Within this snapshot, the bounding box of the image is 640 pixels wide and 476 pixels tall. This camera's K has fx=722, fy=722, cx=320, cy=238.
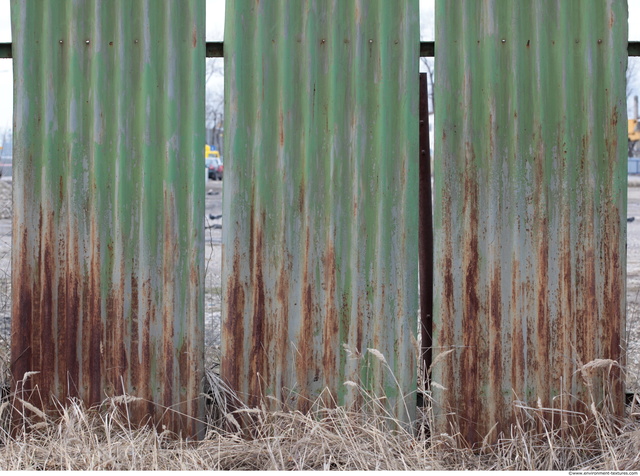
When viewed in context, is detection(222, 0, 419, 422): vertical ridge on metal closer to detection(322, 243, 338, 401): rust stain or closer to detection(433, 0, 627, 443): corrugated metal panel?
detection(322, 243, 338, 401): rust stain

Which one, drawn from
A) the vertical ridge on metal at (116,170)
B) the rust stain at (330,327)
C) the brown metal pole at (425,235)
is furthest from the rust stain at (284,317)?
the brown metal pole at (425,235)

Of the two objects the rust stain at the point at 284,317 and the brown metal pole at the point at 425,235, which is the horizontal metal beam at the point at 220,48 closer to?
the brown metal pole at the point at 425,235

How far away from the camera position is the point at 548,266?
3049 millimetres

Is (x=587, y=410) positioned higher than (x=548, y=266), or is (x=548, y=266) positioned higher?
(x=548, y=266)

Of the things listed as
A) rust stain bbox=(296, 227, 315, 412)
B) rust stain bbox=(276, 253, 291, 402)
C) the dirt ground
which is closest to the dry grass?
rust stain bbox=(296, 227, 315, 412)

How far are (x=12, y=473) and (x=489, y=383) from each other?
1.90 m

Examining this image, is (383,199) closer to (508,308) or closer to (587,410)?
(508,308)

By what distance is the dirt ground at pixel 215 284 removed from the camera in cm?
428

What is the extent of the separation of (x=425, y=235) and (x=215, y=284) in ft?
18.4

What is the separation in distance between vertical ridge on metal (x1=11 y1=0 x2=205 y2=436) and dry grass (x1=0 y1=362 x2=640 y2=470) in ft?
0.72

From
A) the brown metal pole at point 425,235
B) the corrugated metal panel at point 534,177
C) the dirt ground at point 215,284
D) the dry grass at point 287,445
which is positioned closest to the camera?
the dry grass at point 287,445

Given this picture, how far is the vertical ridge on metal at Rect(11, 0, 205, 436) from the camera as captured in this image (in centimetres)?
307

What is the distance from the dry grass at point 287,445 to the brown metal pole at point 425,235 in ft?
1.21

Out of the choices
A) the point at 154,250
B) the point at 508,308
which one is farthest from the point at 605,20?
the point at 154,250
